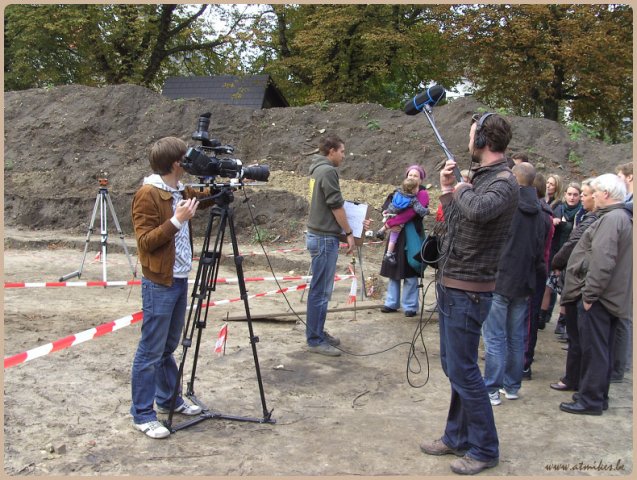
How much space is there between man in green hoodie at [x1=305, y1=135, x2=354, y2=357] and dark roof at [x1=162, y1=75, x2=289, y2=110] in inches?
678

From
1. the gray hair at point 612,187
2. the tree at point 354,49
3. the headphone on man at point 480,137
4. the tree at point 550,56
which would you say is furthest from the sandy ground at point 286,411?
the tree at point 354,49

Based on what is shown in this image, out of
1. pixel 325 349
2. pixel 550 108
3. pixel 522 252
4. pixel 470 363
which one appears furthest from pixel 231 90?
pixel 470 363

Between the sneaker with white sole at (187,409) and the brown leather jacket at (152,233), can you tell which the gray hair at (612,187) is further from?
the sneaker with white sole at (187,409)

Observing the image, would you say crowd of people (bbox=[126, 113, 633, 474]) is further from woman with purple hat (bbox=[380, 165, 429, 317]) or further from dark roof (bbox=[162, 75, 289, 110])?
dark roof (bbox=[162, 75, 289, 110])

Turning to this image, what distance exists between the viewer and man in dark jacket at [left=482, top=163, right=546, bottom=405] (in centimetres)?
477

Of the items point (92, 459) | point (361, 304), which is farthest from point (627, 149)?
point (92, 459)

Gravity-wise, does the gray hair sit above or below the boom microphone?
below

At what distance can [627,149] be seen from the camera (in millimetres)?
15133

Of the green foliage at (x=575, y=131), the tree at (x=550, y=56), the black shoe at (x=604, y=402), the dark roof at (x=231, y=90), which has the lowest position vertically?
the black shoe at (x=604, y=402)

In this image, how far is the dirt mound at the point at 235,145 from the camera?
47.5 feet

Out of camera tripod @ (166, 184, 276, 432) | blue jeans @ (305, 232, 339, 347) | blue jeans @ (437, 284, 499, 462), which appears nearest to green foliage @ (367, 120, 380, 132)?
blue jeans @ (305, 232, 339, 347)

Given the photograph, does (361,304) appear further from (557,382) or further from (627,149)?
(627,149)

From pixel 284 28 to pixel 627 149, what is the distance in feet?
48.6

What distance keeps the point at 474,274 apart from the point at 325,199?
2729 millimetres
